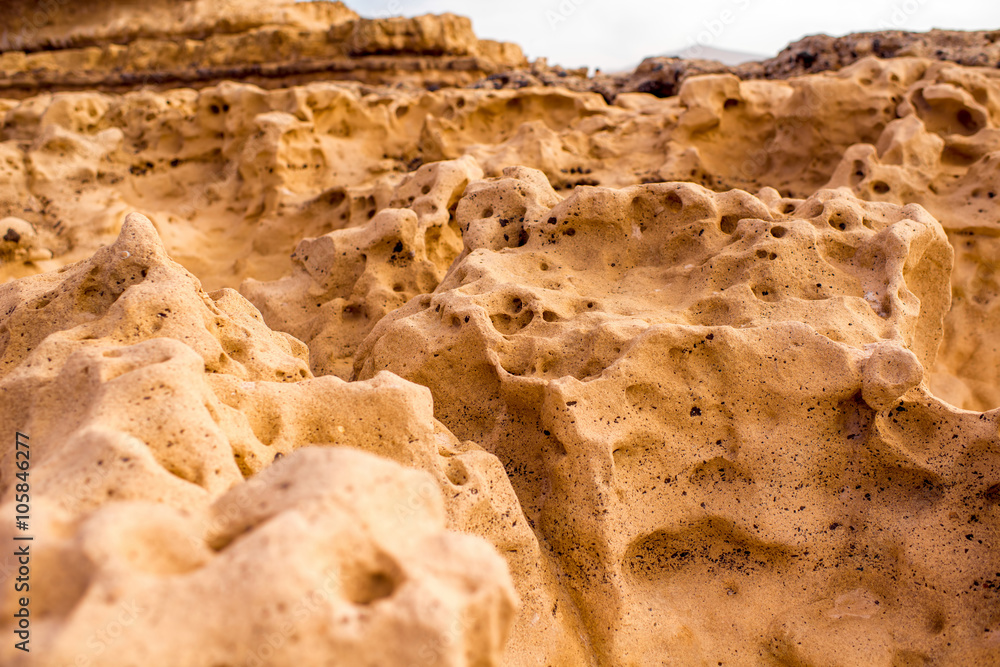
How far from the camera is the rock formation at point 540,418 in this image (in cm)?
123

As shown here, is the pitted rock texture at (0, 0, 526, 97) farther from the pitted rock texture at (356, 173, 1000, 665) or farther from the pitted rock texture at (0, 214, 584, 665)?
the pitted rock texture at (0, 214, 584, 665)

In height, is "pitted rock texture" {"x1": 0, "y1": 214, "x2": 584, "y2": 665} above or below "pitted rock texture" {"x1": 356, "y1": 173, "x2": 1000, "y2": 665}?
above

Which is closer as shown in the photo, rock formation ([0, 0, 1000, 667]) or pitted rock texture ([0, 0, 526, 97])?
rock formation ([0, 0, 1000, 667])

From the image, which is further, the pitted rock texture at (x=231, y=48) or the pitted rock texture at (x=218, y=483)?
the pitted rock texture at (x=231, y=48)

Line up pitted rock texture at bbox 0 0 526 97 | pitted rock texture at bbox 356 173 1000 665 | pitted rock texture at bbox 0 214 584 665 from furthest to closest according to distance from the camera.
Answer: pitted rock texture at bbox 0 0 526 97
pitted rock texture at bbox 356 173 1000 665
pitted rock texture at bbox 0 214 584 665

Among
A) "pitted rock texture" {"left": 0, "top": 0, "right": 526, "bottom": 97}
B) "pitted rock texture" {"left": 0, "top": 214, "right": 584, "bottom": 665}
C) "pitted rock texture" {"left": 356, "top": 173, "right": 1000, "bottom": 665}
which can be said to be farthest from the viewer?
"pitted rock texture" {"left": 0, "top": 0, "right": 526, "bottom": 97}

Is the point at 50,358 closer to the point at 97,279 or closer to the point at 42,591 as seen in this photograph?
the point at 97,279

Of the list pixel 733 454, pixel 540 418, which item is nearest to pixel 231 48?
pixel 540 418

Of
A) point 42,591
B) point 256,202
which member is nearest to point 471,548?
point 42,591

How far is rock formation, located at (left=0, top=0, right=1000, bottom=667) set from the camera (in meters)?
1.23

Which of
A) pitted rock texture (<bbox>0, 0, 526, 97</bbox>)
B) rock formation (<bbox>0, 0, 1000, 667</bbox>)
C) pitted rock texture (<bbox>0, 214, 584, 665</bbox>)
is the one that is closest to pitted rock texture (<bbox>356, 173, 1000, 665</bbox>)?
rock formation (<bbox>0, 0, 1000, 667</bbox>)

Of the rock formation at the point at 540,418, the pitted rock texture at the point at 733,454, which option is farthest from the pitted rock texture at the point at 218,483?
the pitted rock texture at the point at 733,454

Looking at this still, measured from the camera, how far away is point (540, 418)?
2.42 m

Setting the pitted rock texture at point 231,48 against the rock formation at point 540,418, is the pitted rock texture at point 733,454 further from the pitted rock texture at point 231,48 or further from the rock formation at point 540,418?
the pitted rock texture at point 231,48
